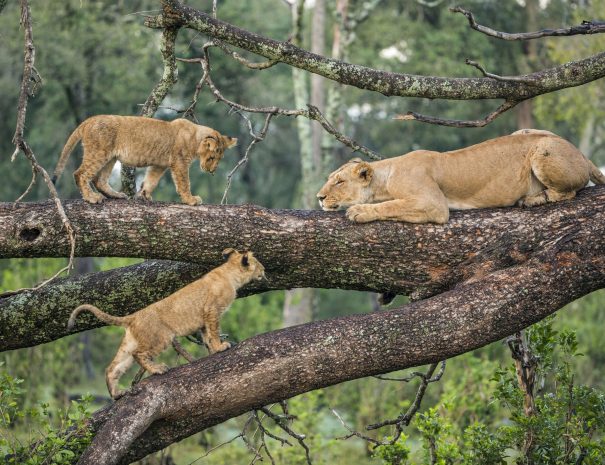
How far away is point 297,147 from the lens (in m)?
34.0

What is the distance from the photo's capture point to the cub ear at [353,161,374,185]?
299 inches

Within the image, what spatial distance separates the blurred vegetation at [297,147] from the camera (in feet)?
30.3

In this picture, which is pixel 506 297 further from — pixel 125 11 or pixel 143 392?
pixel 125 11

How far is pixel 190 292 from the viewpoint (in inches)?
262

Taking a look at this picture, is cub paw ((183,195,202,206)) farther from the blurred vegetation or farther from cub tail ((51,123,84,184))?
the blurred vegetation

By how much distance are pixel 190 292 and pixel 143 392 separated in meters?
0.88

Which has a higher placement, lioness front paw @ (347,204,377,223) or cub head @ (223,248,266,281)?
lioness front paw @ (347,204,377,223)

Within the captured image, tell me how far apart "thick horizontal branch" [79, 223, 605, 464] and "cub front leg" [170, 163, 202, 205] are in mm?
1502

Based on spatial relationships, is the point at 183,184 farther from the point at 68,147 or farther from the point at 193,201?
the point at 68,147

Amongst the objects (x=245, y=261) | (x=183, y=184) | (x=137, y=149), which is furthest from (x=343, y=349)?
(x=137, y=149)

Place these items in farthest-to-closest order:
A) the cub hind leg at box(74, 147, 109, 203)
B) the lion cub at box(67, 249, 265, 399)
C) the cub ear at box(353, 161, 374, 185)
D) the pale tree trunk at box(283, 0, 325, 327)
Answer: the pale tree trunk at box(283, 0, 325, 327)
the cub ear at box(353, 161, 374, 185)
the cub hind leg at box(74, 147, 109, 203)
the lion cub at box(67, 249, 265, 399)

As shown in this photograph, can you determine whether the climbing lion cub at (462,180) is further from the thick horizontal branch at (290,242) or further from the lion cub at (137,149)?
the lion cub at (137,149)

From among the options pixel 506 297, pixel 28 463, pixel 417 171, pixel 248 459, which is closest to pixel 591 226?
pixel 506 297

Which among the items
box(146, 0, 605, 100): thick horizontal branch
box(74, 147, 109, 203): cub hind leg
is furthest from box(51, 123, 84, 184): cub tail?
box(146, 0, 605, 100): thick horizontal branch
